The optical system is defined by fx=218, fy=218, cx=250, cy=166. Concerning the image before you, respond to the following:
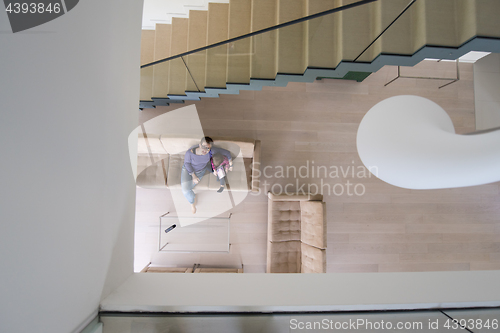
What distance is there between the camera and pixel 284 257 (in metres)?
3.09

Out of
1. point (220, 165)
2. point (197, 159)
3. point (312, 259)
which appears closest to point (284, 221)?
point (312, 259)

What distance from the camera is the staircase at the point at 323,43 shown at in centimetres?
190

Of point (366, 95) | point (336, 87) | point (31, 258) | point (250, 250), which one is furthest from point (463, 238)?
point (31, 258)

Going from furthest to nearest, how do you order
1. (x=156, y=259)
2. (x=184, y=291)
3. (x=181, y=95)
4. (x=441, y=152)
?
1. (x=156, y=259)
2. (x=181, y=95)
3. (x=184, y=291)
4. (x=441, y=152)

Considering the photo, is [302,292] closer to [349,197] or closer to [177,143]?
[177,143]

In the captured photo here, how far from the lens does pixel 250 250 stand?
350 cm

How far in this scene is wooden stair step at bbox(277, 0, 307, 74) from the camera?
2.05 meters

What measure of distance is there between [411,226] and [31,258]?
4.59 metres

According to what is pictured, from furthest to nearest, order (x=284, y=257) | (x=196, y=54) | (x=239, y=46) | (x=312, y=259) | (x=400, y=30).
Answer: (x=284, y=257) → (x=312, y=259) → (x=196, y=54) → (x=239, y=46) → (x=400, y=30)

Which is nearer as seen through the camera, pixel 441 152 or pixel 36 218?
pixel 441 152

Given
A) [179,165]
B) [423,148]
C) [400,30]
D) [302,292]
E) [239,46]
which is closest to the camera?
[423,148]

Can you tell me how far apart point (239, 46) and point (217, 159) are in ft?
4.70

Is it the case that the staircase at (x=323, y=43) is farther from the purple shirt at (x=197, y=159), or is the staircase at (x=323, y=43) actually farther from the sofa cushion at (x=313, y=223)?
the sofa cushion at (x=313, y=223)

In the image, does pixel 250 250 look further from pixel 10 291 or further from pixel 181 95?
pixel 10 291
